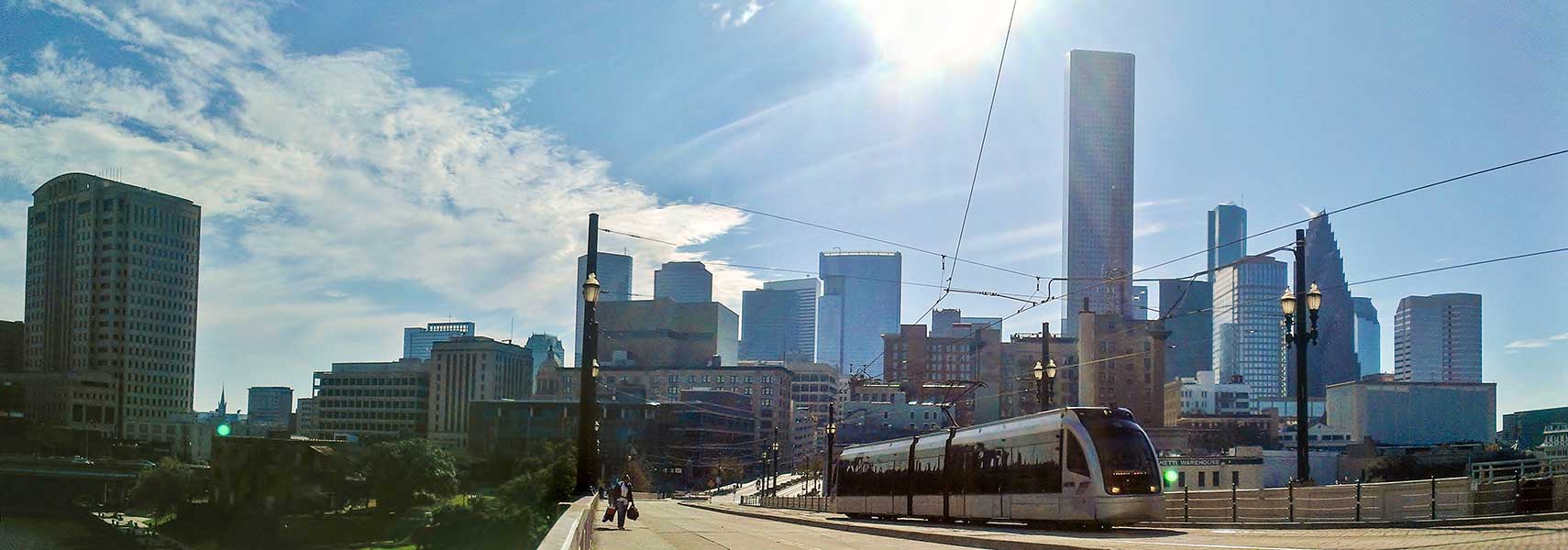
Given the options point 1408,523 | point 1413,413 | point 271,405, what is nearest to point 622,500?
point 1408,523

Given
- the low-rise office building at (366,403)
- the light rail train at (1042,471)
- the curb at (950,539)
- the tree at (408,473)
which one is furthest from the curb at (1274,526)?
the low-rise office building at (366,403)

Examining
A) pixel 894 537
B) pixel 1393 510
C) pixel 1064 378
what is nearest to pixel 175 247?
pixel 894 537

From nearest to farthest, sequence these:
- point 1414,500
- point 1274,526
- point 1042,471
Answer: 1. point 1414,500
2. point 1274,526
3. point 1042,471

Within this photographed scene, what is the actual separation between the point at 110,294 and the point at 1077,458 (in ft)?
283

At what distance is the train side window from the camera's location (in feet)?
85.9

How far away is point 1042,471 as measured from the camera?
1102 inches

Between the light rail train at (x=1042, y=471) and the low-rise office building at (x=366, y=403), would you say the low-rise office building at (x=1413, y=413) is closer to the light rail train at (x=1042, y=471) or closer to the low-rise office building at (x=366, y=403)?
the low-rise office building at (x=366, y=403)

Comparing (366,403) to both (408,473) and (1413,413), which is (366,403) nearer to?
(408,473)

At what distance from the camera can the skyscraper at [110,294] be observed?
84438 millimetres

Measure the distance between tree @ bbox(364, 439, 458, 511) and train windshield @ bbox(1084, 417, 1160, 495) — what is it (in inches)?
2124

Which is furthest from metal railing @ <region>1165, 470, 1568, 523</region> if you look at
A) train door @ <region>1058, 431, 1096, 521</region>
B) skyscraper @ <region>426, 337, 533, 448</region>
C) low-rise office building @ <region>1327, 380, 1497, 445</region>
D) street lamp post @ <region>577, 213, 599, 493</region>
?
low-rise office building @ <region>1327, 380, 1497, 445</region>

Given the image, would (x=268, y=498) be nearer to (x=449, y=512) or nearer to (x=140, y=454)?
(x=140, y=454)

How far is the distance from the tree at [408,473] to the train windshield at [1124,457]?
53941mm

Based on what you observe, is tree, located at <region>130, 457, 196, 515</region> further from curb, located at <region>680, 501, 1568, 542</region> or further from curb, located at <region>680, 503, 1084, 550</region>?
curb, located at <region>680, 501, 1568, 542</region>
